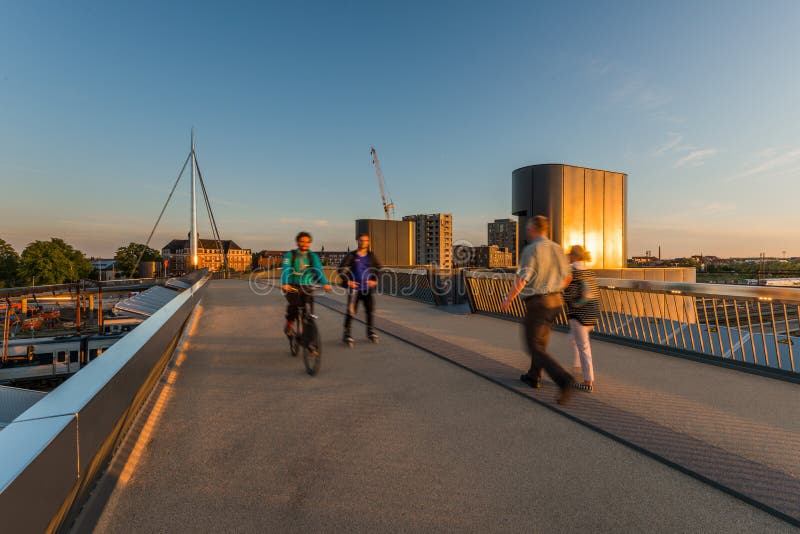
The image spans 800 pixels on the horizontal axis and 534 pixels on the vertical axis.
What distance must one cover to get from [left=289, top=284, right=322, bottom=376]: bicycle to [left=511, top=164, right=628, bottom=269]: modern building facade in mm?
10967

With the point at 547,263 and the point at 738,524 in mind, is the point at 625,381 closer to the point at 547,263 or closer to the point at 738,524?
the point at 547,263

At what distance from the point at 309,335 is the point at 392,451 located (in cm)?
227

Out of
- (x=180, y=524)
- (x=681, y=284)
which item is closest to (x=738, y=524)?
(x=180, y=524)

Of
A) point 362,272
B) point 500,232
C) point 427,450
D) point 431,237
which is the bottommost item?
point 427,450

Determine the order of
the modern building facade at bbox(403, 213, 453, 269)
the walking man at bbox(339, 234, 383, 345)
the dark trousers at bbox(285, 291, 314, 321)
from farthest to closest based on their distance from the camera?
the modern building facade at bbox(403, 213, 453, 269) → the walking man at bbox(339, 234, 383, 345) → the dark trousers at bbox(285, 291, 314, 321)

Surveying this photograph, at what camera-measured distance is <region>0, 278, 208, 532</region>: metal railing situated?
1133 mm

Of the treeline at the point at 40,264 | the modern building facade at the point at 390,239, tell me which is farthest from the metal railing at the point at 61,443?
the treeline at the point at 40,264

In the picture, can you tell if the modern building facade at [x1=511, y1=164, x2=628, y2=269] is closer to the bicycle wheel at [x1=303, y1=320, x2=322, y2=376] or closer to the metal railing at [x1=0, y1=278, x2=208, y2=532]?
the bicycle wheel at [x1=303, y1=320, x2=322, y2=376]

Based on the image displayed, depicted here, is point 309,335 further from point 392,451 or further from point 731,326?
point 731,326

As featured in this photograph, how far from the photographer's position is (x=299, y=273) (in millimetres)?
5055

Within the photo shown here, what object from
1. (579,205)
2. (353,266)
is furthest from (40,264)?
(579,205)

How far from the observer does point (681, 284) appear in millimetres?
5395

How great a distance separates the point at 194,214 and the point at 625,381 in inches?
881

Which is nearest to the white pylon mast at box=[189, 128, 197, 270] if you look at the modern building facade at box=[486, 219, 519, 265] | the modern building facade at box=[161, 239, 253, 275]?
the modern building facade at box=[161, 239, 253, 275]
